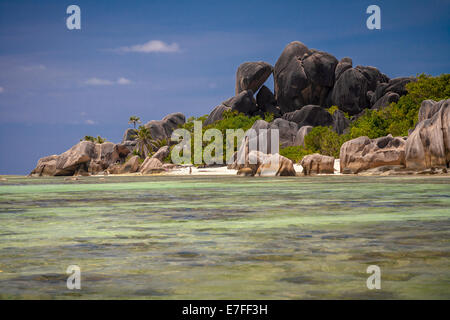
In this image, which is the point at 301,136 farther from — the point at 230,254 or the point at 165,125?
the point at 230,254

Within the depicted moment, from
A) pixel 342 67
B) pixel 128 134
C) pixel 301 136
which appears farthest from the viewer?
pixel 128 134

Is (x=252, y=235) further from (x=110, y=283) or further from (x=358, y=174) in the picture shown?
(x=358, y=174)

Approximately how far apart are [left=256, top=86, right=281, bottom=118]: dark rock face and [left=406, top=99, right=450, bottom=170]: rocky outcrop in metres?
60.7

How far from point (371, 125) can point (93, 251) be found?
Answer: 5562 centimetres

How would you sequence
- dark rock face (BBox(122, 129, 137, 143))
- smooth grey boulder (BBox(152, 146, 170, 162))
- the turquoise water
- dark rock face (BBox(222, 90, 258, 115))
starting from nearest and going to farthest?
the turquoise water → smooth grey boulder (BBox(152, 146, 170, 162)) → dark rock face (BBox(222, 90, 258, 115)) → dark rock face (BBox(122, 129, 137, 143))

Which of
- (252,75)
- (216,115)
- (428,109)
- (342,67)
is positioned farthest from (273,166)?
(342,67)

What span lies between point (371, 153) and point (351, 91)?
5052 centimetres

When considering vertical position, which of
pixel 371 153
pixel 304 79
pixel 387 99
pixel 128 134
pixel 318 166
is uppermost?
pixel 304 79

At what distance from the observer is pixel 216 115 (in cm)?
9406

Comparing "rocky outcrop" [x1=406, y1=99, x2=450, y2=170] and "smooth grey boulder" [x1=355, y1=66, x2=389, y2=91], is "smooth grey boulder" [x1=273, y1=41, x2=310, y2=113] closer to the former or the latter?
"smooth grey boulder" [x1=355, y1=66, x2=389, y2=91]

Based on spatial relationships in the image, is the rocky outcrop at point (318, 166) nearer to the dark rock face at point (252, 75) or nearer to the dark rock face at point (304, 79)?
the dark rock face at point (304, 79)

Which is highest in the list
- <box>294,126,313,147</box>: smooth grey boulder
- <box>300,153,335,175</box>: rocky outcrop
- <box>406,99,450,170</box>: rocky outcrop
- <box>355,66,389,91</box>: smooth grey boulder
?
<box>355,66,389,91</box>: smooth grey boulder

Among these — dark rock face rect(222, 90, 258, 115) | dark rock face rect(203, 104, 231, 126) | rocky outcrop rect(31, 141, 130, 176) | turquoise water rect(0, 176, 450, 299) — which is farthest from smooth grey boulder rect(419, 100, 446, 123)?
dark rock face rect(222, 90, 258, 115)

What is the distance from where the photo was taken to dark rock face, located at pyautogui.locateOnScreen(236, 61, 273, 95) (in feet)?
323
